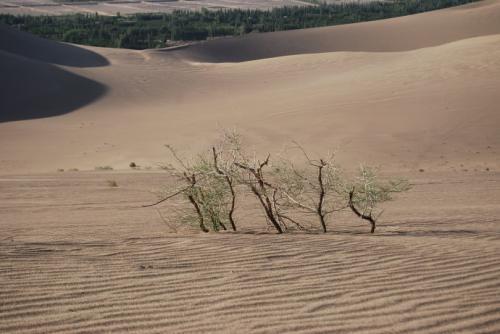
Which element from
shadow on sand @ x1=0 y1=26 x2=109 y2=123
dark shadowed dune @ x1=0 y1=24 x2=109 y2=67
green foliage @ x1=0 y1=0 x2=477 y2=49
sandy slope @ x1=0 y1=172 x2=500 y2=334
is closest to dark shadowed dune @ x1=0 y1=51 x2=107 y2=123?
shadow on sand @ x1=0 y1=26 x2=109 y2=123

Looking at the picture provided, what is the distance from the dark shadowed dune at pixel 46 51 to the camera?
1855 inches

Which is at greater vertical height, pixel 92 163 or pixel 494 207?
pixel 494 207

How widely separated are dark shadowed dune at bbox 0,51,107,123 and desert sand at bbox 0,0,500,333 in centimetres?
13

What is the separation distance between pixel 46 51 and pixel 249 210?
4017cm

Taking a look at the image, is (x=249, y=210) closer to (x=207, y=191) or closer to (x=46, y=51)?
(x=207, y=191)

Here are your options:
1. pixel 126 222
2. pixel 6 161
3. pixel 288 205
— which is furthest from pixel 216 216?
pixel 6 161

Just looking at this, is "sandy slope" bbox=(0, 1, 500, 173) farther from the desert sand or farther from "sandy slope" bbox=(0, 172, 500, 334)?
"sandy slope" bbox=(0, 172, 500, 334)

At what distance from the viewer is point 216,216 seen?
955cm

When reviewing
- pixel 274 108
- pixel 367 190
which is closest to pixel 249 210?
pixel 367 190

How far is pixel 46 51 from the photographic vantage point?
49375mm

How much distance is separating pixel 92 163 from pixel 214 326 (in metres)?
16.8

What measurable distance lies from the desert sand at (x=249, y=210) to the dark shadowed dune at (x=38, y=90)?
13 centimetres

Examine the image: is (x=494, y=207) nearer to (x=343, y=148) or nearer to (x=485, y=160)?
(x=485, y=160)

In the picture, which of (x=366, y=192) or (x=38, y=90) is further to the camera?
(x=38, y=90)
